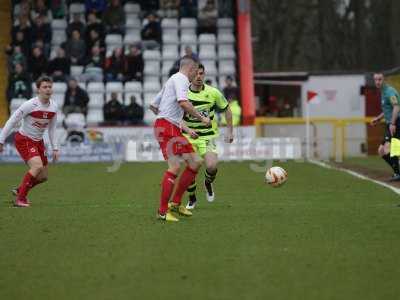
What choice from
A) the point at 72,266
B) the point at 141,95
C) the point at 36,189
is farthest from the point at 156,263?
the point at 141,95

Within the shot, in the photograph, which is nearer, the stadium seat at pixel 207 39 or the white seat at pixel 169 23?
the stadium seat at pixel 207 39

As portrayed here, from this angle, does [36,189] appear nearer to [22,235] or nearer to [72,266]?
[22,235]

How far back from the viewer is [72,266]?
851 cm

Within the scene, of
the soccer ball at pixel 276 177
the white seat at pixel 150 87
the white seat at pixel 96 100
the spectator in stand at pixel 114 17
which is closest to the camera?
the soccer ball at pixel 276 177

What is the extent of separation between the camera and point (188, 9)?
3503 centimetres

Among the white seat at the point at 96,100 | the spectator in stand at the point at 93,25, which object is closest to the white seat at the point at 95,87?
the white seat at the point at 96,100

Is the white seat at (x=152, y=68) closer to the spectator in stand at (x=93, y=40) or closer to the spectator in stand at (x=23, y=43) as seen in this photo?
the spectator in stand at (x=93, y=40)

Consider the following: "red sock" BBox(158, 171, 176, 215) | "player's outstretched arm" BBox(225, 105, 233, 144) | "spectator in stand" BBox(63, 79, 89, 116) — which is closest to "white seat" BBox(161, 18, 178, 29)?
"spectator in stand" BBox(63, 79, 89, 116)

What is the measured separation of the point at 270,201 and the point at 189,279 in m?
6.92

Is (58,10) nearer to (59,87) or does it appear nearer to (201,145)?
(59,87)

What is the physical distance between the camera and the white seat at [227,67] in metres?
33.0

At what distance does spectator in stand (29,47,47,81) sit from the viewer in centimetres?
3172

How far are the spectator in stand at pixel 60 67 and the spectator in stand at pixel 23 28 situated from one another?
153cm

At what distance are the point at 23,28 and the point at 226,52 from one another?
6424mm
